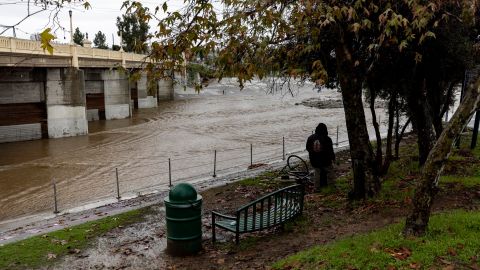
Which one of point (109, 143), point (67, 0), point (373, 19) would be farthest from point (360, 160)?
point (109, 143)

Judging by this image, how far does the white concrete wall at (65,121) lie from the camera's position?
34156 mm

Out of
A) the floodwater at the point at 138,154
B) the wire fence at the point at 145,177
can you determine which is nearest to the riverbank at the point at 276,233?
the floodwater at the point at 138,154

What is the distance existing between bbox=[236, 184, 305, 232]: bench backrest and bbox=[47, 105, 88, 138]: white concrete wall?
29751mm

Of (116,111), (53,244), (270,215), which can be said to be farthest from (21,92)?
(270,215)

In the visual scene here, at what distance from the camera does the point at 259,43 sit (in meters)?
7.36

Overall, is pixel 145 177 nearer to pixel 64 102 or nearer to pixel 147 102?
pixel 64 102

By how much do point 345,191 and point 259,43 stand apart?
4.65 metres

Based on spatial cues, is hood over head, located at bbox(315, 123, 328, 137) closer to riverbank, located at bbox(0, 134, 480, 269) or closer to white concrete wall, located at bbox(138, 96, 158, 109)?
riverbank, located at bbox(0, 134, 480, 269)

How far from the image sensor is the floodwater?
17391 millimetres

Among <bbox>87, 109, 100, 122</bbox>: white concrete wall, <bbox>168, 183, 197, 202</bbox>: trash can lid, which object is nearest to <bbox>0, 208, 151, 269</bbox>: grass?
<bbox>168, 183, 197, 202</bbox>: trash can lid

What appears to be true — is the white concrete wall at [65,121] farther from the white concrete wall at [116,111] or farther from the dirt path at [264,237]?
the dirt path at [264,237]

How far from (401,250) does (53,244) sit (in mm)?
5996

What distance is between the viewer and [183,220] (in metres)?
7.34

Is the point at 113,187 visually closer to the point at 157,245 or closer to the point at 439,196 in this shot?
the point at 157,245
